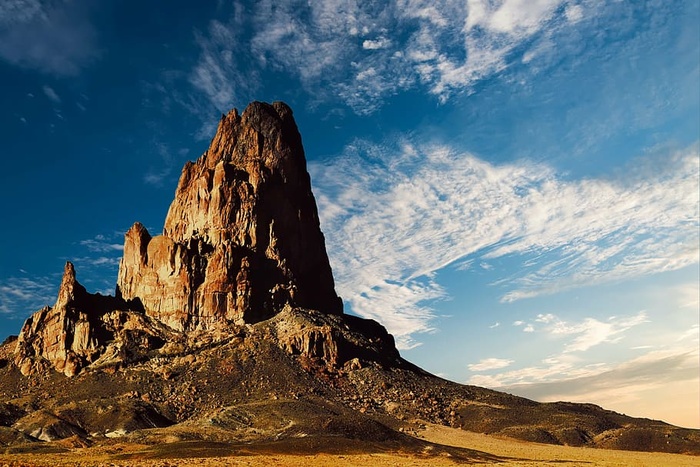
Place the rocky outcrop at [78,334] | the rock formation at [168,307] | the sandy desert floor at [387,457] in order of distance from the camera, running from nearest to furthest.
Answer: the sandy desert floor at [387,457] → the rocky outcrop at [78,334] → the rock formation at [168,307]

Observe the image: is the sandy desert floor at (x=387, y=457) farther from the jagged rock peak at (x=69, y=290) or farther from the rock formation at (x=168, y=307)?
the jagged rock peak at (x=69, y=290)

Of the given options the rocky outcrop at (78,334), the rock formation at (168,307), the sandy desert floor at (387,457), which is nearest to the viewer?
the sandy desert floor at (387,457)

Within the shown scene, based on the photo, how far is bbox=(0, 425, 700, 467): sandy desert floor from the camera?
68312 millimetres

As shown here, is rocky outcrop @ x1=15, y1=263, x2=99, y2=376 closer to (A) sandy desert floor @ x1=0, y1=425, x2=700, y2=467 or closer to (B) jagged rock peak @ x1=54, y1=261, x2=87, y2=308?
(B) jagged rock peak @ x1=54, y1=261, x2=87, y2=308

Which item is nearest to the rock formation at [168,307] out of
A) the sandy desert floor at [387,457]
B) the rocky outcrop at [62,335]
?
the rocky outcrop at [62,335]

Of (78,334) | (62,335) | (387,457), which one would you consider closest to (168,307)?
(78,334)

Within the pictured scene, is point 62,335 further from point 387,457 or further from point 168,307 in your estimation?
→ point 387,457

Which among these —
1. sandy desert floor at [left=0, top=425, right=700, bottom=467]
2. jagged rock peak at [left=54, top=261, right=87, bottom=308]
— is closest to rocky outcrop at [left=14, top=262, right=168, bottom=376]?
jagged rock peak at [left=54, top=261, right=87, bottom=308]

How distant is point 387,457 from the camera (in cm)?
8019

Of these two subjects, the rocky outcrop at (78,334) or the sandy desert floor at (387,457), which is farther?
the rocky outcrop at (78,334)

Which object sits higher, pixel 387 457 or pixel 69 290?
pixel 69 290

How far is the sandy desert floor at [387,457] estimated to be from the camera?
68.3 m

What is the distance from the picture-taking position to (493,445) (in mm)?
113312

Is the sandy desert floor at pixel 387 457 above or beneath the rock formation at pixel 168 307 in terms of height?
beneath
